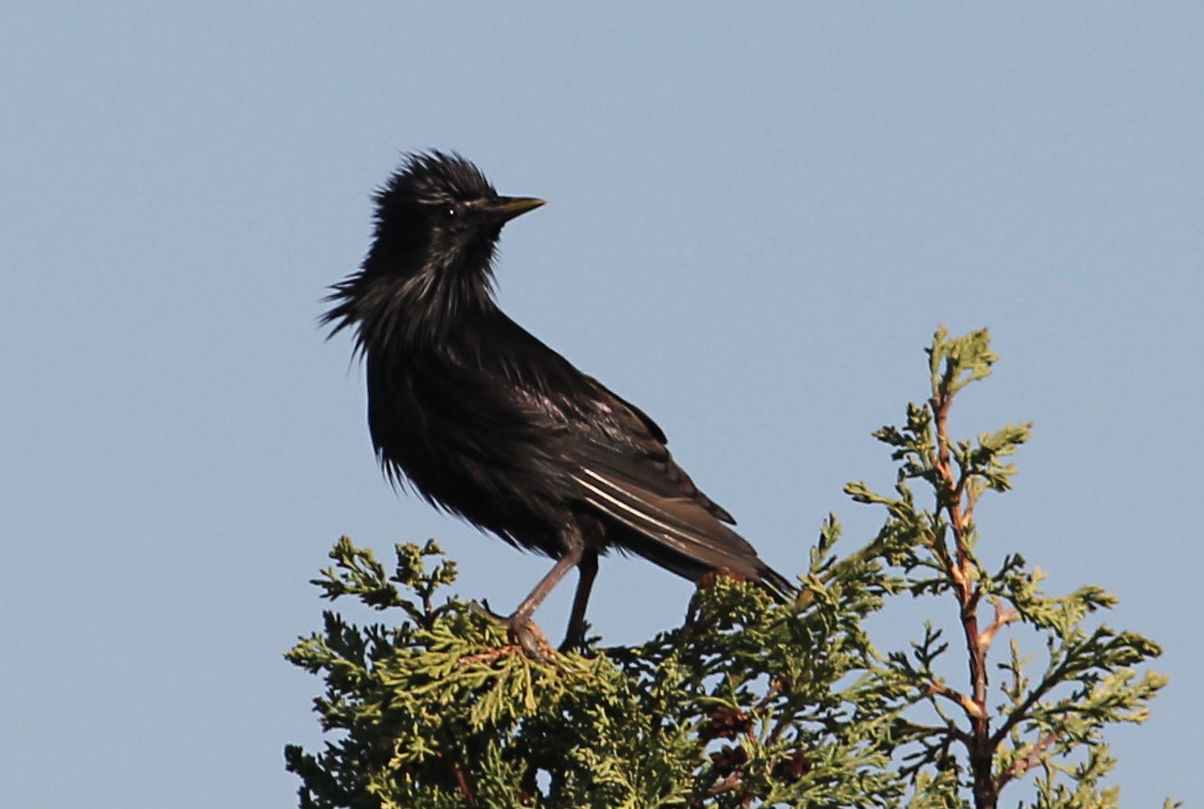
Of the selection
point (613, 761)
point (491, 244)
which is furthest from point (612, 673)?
point (491, 244)

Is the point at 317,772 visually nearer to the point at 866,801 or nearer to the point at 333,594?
the point at 333,594

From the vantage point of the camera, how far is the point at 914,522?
232 inches

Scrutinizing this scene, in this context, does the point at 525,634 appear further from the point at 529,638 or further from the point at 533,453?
the point at 533,453

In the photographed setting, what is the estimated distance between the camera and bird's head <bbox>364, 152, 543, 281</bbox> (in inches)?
341

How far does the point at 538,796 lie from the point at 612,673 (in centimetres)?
42

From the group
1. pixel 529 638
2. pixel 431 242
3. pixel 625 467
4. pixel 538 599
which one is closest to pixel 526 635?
pixel 529 638

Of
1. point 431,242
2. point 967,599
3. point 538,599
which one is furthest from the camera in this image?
point 431,242

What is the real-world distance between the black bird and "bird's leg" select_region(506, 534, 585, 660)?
1cm

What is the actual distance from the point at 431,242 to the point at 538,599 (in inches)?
→ 82.7

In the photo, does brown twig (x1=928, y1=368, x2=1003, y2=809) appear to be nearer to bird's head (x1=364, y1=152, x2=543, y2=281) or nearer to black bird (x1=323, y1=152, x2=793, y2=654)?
black bird (x1=323, y1=152, x2=793, y2=654)

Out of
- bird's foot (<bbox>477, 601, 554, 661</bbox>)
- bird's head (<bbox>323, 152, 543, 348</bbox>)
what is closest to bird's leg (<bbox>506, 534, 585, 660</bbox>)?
bird's foot (<bbox>477, 601, 554, 661</bbox>)

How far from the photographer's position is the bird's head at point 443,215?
28.4 ft

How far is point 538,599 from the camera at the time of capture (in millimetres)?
7219

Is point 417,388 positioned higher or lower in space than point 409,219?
lower
